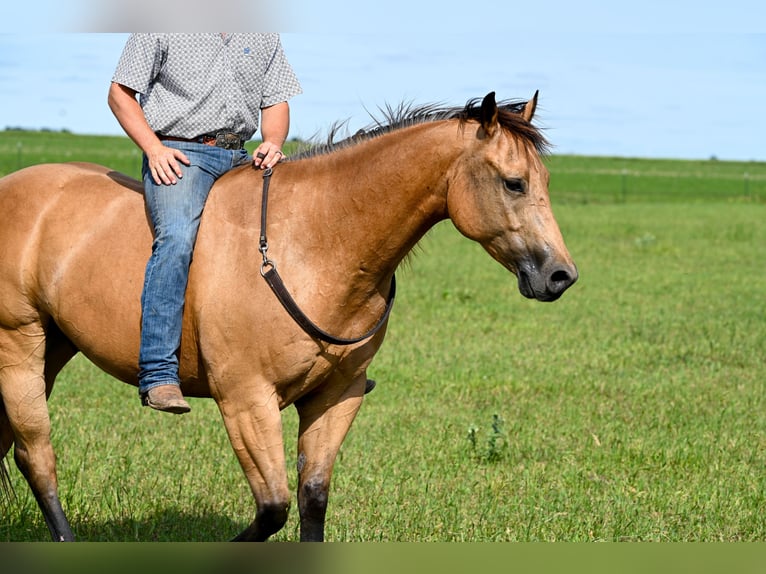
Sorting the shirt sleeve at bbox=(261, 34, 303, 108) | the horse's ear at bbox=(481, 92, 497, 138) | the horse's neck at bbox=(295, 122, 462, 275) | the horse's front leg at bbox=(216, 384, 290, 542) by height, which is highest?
the shirt sleeve at bbox=(261, 34, 303, 108)

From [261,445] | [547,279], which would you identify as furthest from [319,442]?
[547,279]

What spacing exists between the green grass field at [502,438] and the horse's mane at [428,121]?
2.19 ft

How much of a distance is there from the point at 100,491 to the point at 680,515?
3.67 m

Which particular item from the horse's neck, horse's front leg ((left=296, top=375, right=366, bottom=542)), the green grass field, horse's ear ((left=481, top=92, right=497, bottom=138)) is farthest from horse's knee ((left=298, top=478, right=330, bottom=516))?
horse's ear ((left=481, top=92, right=497, bottom=138))

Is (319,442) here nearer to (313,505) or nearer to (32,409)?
(313,505)

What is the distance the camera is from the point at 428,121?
4.06 m

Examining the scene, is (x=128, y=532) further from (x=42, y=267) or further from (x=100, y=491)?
(x=42, y=267)

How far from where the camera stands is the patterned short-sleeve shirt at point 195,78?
424 centimetres

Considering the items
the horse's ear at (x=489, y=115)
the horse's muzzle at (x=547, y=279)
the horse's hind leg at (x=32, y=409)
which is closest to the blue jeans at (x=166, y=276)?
the horse's hind leg at (x=32, y=409)

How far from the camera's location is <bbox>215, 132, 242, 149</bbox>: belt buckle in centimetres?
446

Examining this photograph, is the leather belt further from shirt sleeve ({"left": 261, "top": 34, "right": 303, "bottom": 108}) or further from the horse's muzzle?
the horse's muzzle

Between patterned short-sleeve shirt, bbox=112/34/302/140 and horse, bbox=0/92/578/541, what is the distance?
29 cm

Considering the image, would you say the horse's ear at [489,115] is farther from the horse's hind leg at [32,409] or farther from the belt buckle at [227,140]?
the horse's hind leg at [32,409]

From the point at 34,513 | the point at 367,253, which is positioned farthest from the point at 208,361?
the point at 34,513
